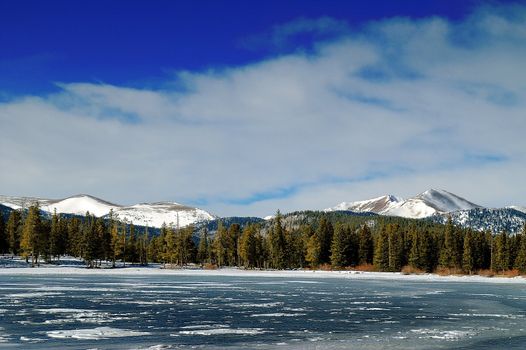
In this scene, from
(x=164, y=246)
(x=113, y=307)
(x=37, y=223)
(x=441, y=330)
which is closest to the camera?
(x=441, y=330)

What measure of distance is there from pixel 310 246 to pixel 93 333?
112084mm

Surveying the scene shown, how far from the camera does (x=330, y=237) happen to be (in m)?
136

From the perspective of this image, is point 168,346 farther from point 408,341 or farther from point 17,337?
point 408,341

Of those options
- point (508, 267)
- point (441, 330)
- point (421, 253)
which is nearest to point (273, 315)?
point (441, 330)

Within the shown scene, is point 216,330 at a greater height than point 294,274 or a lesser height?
greater

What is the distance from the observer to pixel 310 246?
13150 cm

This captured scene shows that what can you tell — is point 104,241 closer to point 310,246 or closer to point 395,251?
point 310,246

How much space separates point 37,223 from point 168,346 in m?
106

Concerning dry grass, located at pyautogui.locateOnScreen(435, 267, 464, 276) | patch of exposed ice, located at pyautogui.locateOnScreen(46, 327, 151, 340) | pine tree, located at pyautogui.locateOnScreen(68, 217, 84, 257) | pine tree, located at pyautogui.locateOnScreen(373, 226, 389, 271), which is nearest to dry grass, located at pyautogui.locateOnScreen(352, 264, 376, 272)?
pine tree, located at pyautogui.locateOnScreen(373, 226, 389, 271)

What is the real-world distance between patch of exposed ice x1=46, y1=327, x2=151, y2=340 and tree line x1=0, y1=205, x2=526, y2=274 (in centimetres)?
9828

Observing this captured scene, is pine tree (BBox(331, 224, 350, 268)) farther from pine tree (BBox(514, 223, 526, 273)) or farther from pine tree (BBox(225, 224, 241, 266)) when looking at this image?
pine tree (BBox(514, 223, 526, 273))

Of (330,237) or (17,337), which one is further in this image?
(330,237)

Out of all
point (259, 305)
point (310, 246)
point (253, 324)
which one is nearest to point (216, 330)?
point (253, 324)

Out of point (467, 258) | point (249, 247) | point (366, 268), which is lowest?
point (366, 268)
